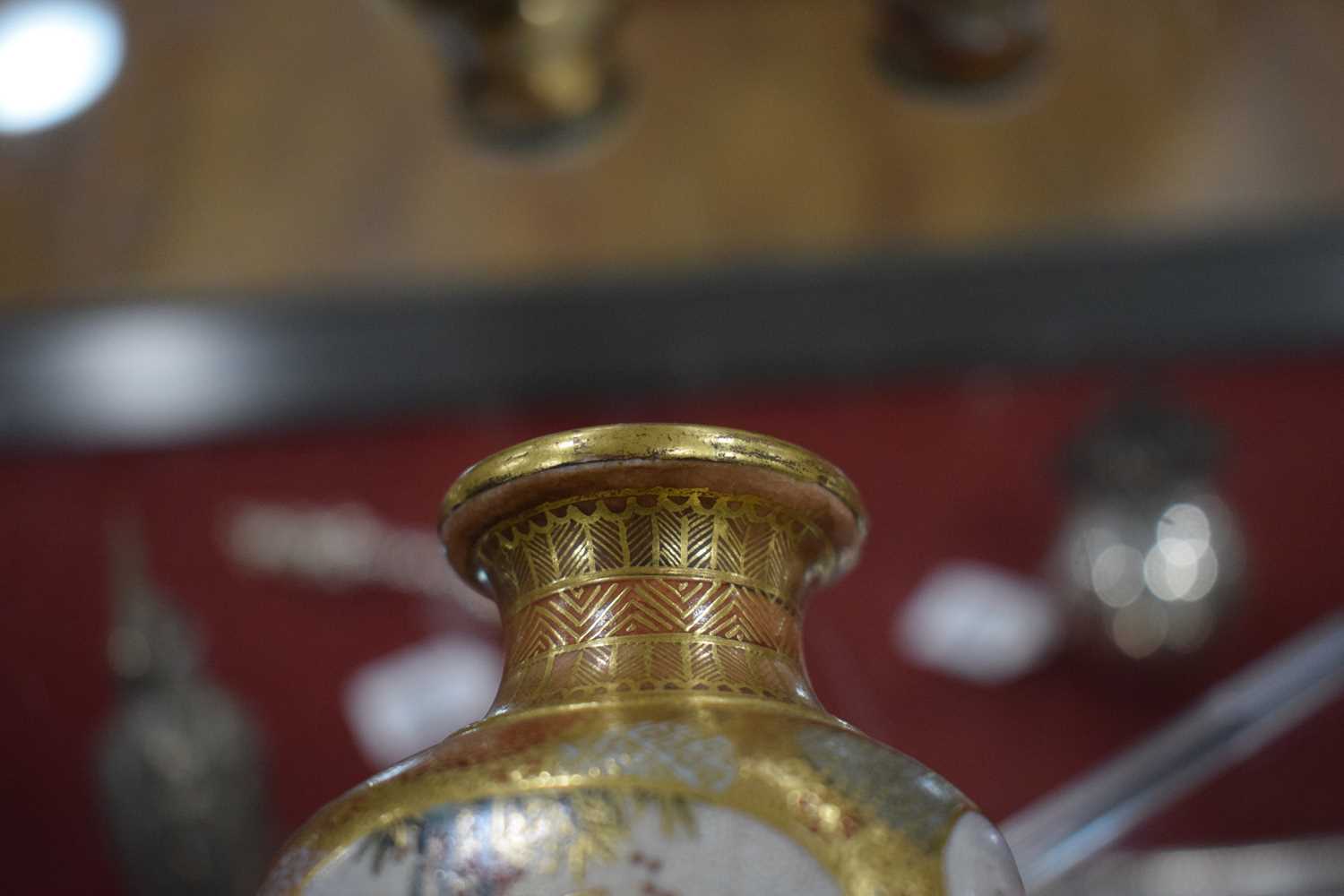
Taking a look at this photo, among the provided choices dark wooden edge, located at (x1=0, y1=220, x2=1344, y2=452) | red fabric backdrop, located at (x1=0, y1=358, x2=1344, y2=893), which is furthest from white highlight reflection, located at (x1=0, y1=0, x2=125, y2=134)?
red fabric backdrop, located at (x1=0, y1=358, x2=1344, y2=893)

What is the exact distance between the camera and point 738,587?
0.68m

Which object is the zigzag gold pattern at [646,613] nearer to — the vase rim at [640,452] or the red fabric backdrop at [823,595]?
the vase rim at [640,452]

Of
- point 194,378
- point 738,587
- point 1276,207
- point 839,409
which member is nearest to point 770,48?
point 839,409

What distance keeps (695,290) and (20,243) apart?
902mm

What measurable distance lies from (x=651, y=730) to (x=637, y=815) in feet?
0.14

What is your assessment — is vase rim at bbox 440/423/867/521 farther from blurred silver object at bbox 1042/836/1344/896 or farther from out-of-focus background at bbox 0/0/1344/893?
out-of-focus background at bbox 0/0/1344/893

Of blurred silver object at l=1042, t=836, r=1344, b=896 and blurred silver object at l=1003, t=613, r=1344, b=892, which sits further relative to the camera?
blurred silver object at l=1042, t=836, r=1344, b=896

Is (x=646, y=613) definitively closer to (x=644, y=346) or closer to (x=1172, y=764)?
(x=1172, y=764)

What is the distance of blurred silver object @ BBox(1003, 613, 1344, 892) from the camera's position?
1569mm

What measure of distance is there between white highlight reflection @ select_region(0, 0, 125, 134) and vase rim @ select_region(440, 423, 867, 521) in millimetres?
2003

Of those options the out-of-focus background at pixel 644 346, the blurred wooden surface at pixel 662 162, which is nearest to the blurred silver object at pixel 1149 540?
the out-of-focus background at pixel 644 346

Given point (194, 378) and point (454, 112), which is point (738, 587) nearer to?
point (454, 112)

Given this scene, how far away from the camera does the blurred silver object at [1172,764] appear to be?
157cm

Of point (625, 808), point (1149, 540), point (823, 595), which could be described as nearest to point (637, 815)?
point (625, 808)
